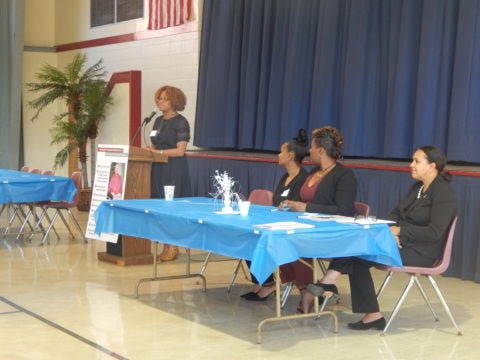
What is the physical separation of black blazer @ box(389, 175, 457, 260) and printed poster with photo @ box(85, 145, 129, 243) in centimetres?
279

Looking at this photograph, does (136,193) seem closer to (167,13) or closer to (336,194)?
(336,194)

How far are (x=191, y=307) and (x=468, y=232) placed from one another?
8.37ft

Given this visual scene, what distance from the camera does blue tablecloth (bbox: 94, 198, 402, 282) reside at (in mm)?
4164

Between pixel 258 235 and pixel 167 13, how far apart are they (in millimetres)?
7333

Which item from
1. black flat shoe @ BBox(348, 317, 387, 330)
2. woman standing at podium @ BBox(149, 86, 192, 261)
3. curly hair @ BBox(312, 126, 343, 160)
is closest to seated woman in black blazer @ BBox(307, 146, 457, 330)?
black flat shoe @ BBox(348, 317, 387, 330)

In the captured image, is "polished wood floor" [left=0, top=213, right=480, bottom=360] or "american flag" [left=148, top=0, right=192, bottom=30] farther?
"american flag" [left=148, top=0, right=192, bottom=30]

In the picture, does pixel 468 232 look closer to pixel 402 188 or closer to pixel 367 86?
pixel 402 188

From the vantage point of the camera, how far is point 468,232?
264 inches

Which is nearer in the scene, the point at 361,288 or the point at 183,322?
the point at 361,288

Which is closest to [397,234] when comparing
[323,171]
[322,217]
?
[322,217]

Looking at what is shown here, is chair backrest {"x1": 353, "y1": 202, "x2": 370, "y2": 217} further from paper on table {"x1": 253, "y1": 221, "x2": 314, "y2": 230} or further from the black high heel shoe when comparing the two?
paper on table {"x1": 253, "y1": 221, "x2": 314, "y2": 230}

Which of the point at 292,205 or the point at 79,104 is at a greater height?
the point at 79,104

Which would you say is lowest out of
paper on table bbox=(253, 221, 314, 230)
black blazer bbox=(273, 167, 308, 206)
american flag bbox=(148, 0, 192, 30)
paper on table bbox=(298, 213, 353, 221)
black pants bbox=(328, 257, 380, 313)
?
black pants bbox=(328, 257, 380, 313)

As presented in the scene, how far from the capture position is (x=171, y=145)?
7289 mm
